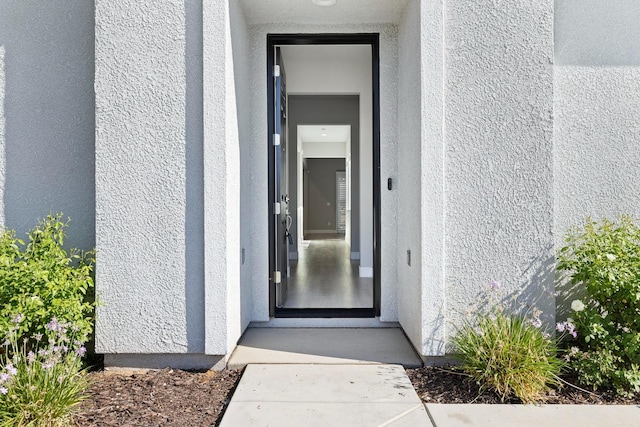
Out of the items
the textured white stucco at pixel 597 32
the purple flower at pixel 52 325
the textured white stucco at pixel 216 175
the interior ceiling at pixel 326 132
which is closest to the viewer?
the purple flower at pixel 52 325

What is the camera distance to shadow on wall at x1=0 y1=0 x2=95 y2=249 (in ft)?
10.6

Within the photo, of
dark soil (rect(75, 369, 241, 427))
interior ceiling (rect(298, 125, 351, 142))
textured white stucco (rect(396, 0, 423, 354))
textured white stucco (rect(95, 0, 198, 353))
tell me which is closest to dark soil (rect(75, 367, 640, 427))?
dark soil (rect(75, 369, 241, 427))

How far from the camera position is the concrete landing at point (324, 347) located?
9.72 ft

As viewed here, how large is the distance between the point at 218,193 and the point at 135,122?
760 millimetres

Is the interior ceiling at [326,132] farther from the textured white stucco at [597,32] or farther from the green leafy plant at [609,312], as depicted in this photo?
the green leafy plant at [609,312]

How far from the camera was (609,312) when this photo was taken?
2736mm

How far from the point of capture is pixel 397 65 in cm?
373

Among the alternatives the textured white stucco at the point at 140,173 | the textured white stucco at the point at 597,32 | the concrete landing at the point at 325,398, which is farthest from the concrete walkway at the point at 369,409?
the textured white stucco at the point at 597,32

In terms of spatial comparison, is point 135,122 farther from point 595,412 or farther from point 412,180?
point 595,412

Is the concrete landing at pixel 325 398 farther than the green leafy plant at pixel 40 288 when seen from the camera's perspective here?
No

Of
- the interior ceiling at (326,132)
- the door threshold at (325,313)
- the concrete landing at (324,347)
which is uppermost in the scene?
the interior ceiling at (326,132)

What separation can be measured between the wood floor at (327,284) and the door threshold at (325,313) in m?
0.24

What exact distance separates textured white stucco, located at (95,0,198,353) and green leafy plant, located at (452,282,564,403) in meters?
1.81

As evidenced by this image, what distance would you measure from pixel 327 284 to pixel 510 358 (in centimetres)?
321
